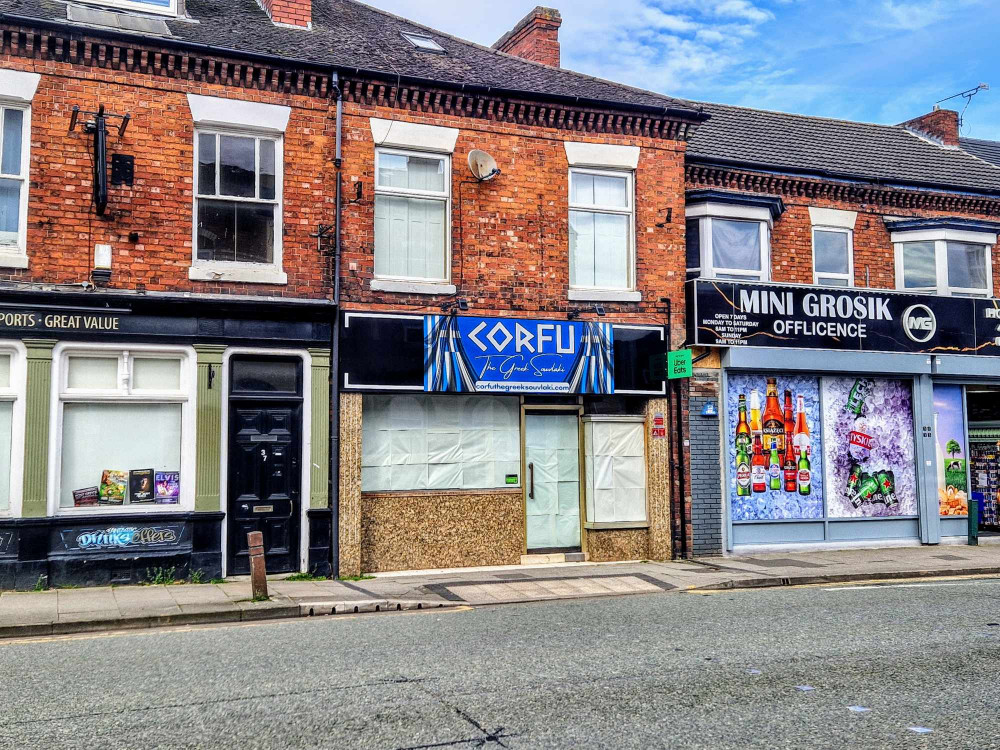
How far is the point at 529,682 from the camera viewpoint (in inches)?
276

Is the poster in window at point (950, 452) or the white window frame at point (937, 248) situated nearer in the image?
the poster in window at point (950, 452)

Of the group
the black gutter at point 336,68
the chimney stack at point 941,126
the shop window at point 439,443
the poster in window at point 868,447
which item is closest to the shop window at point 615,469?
the shop window at point 439,443

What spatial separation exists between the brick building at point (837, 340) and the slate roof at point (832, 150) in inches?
2.7

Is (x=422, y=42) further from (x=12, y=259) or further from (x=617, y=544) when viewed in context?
(x=617, y=544)

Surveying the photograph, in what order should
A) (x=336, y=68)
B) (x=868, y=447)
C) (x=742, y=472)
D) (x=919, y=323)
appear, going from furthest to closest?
(x=919, y=323)
(x=868, y=447)
(x=742, y=472)
(x=336, y=68)

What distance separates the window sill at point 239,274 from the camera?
1291 cm

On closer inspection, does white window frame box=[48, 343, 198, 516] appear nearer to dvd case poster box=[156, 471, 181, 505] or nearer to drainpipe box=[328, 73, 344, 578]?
dvd case poster box=[156, 471, 181, 505]

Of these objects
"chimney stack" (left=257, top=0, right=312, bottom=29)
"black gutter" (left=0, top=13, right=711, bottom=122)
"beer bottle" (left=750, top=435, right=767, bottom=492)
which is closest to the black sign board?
"beer bottle" (left=750, top=435, right=767, bottom=492)

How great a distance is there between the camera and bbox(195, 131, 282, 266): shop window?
13242 mm

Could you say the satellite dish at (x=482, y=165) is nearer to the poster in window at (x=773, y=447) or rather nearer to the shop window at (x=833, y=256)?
the poster in window at (x=773, y=447)

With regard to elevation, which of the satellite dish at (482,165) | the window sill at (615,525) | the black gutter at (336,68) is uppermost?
the black gutter at (336,68)

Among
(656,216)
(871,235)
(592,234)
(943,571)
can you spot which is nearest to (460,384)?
(592,234)

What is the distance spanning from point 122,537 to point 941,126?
19.6m

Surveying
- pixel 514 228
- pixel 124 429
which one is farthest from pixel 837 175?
pixel 124 429
